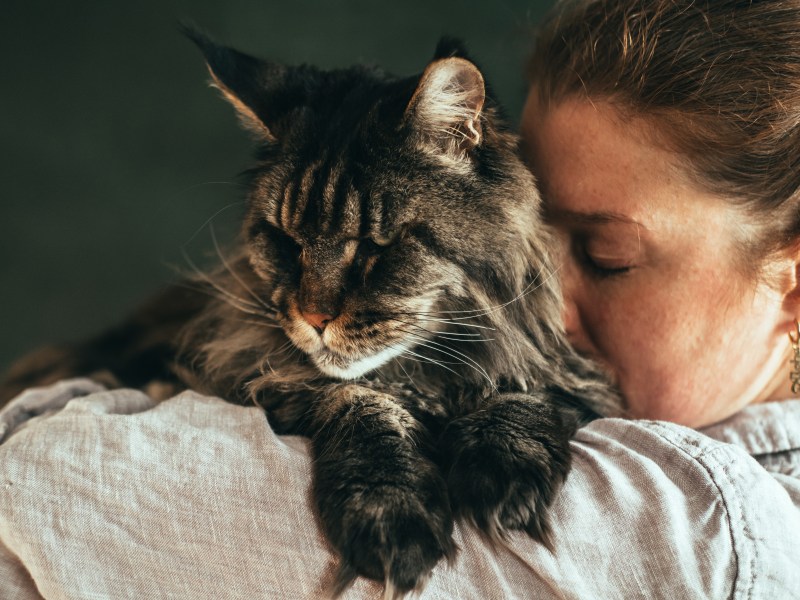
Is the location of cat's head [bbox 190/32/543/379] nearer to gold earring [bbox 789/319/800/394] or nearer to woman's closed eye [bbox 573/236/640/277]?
woman's closed eye [bbox 573/236/640/277]

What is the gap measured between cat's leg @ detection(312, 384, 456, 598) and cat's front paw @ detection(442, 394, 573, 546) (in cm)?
4

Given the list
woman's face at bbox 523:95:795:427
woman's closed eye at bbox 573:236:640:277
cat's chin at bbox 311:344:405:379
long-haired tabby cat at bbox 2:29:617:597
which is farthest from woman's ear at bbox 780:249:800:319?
cat's chin at bbox 311:344:405:379

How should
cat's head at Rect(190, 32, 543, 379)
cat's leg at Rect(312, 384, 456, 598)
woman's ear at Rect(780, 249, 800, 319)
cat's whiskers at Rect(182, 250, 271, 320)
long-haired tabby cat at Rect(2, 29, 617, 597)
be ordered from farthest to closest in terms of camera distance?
cat's whiskers at Rect(182, 250, 271, 320)
woman's ear at Rect(780, 249, 800, 319)
cat's head at Rect(190, 32, 543, 379)
long-haired tabby cat at Rect(2, 29, 617, 597)
cat's leg at Rect(312, 384, 456, 598)

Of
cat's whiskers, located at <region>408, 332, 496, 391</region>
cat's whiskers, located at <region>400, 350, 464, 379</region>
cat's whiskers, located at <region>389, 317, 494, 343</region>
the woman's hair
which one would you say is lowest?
cat's whiskers, located at <region>400, 350, 464, 379</region>

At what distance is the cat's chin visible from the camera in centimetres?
125

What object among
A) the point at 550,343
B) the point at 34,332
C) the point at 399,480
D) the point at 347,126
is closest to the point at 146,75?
the point at 34,332

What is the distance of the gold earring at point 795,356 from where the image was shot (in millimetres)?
1377

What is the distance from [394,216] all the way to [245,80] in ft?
1.45

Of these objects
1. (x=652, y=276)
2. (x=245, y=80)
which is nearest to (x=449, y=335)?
(x=652, y=276)

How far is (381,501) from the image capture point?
992 mm

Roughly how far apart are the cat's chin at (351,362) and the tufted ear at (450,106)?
0.37m

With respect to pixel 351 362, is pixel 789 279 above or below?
above

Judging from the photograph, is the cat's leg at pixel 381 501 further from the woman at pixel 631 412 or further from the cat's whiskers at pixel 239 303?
the cat's whiskers at pixel 239 303

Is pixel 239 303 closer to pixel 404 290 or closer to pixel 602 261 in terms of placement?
pixel 404 290
